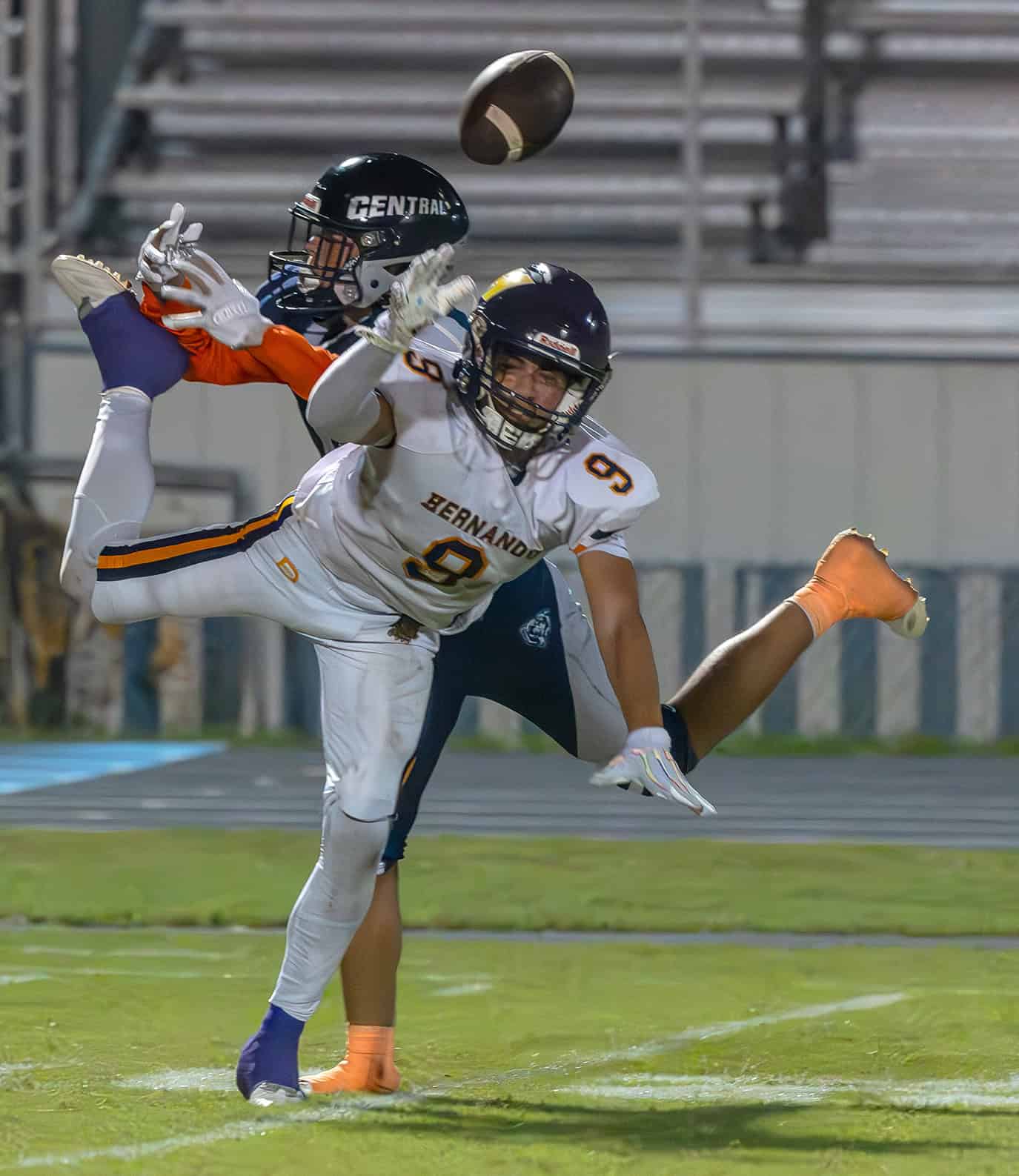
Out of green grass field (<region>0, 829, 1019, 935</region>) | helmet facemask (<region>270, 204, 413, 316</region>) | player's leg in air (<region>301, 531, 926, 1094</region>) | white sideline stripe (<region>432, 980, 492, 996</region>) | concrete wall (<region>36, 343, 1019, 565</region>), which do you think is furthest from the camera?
concrete wall (<region>36, 343, 1019, 565</region>)

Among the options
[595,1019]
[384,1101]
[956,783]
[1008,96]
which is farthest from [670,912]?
[1008,96]

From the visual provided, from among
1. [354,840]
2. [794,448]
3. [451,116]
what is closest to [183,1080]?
[354,840]

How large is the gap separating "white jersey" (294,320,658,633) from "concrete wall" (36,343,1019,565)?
8.89m

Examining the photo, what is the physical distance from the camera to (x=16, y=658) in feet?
41.4

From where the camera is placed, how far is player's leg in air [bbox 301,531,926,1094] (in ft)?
13.2

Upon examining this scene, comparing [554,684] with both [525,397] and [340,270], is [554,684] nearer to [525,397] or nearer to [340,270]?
[525,397]

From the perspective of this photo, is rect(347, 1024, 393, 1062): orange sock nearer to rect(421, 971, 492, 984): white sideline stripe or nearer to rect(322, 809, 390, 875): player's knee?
rect(322, 809, 390, 875): player's knee

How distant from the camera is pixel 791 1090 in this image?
3914 millimetres

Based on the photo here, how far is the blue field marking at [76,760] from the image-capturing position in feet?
34.1

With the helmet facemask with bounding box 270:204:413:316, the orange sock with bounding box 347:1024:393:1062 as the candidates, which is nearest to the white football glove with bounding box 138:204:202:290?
the helmet facemask with bounding box 270:204:413:316

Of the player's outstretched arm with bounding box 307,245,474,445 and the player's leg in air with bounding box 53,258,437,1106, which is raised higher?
the player's outstretched arm with bounding box 307,245,474,445

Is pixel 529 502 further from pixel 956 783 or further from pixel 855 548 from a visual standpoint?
pixel 956 783

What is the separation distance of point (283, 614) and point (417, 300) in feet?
2.69

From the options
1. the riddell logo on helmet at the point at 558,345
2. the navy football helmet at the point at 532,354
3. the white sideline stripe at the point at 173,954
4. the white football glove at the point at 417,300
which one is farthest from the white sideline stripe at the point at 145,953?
the white football glove at the point at 417,300
